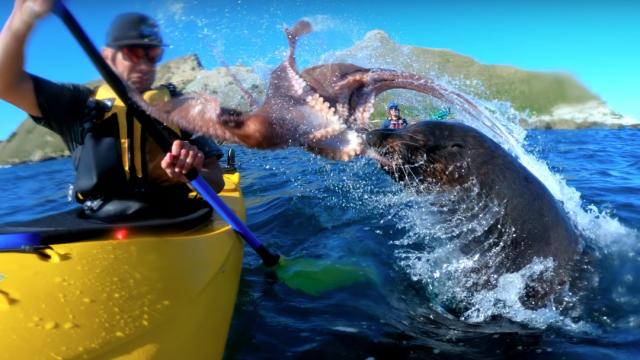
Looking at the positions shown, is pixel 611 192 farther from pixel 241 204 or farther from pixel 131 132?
pixel 131 132

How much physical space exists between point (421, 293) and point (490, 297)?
0.65 m

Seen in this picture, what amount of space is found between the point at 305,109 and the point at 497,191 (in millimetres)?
2203

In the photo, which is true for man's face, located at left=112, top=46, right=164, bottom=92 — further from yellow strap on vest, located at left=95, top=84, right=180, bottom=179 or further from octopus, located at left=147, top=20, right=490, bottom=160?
yellow strap on vest, located at left=95, top=84, right=180, bottom=179

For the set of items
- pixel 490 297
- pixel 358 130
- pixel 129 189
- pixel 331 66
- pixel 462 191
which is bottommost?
pixel 490 297

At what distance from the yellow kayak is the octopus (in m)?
0.83

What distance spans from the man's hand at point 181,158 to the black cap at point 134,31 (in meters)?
0.86

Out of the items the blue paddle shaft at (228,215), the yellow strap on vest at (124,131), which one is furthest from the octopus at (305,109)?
the blue paddle shaft at (228,215)

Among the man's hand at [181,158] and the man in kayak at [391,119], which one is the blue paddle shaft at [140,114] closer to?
the man's hand at [181,158]

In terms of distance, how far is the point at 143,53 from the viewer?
2.47 meters

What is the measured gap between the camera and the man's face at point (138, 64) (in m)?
2.43

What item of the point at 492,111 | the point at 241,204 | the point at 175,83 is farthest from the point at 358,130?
the point at 241,204

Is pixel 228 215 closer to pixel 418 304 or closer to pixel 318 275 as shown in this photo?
pixel 318 275

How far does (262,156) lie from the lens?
1600 cm

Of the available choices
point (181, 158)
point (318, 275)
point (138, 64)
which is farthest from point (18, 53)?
point (318, 275)
